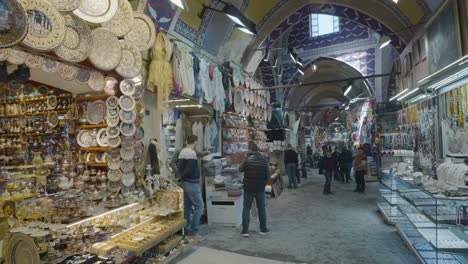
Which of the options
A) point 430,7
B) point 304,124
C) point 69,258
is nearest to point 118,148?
point 69,258

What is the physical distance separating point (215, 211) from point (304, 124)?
50.1 ft

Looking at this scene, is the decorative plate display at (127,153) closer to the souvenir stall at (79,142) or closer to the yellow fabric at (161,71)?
the souvenir stall at (79,142)

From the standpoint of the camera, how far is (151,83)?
13.8 ft

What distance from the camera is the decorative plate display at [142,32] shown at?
382 centimetres

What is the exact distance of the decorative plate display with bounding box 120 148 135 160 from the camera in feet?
12.2

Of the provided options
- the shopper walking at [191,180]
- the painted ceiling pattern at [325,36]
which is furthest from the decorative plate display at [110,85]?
the painted ceiling pattern at [325,36]

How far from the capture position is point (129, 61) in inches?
145

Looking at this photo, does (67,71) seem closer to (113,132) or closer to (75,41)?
(75,41)

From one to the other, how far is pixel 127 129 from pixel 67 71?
95 centimetres

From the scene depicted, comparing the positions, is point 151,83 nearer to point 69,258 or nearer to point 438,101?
point 69,258

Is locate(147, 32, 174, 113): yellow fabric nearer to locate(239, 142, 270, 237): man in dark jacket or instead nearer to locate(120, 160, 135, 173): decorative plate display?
locate(120, 160, 135, 173): decorative plate display

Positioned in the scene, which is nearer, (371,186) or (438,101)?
(438,101)

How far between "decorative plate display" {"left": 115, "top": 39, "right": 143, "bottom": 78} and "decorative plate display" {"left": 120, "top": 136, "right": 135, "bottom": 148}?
2.53ft

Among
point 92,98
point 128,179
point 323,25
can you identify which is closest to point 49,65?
point 92,98
